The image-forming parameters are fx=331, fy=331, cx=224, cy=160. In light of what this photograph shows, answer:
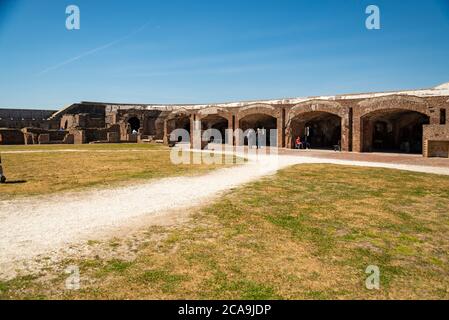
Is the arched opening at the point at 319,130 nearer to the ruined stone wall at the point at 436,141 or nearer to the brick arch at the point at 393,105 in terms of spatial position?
the brick arch at the point at 393,105

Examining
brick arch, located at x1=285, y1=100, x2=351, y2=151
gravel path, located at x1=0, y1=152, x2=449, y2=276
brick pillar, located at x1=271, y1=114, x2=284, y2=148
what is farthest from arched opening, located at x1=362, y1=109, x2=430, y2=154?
gravel path, located at x1=0, y1=152, x2=449, y2=276

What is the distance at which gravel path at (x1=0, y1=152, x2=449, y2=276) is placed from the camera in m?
4.87

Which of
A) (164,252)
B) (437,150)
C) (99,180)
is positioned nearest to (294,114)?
(437,150)

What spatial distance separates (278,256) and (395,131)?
2323 cm

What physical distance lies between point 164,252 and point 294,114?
830 inches

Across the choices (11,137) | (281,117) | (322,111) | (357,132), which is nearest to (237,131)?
(281,117)

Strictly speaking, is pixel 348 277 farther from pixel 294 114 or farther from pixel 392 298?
pixel 294 114

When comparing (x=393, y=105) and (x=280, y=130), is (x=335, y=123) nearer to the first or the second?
(x=280, y=130)

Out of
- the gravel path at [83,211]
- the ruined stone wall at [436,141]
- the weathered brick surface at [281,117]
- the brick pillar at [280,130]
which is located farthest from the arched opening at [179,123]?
the gravel path at [83,211]

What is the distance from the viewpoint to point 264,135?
29328mm

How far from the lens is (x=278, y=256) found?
4.50m

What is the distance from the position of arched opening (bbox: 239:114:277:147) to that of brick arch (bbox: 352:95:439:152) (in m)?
7.58

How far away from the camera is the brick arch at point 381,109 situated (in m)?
18.4

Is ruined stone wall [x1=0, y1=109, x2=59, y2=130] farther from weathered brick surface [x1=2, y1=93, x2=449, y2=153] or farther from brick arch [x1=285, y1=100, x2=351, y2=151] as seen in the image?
brick arch [x1=285, y1=100, x2=351, y2=151]
